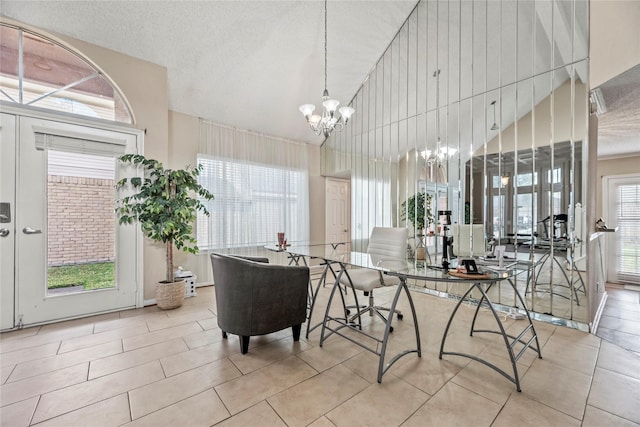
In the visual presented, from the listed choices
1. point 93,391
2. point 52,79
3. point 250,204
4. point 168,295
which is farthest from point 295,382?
point 52,79

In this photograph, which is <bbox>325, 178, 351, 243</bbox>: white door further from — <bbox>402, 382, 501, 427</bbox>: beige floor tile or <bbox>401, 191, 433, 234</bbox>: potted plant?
<bbox>402, 382, 501, 427</bbox>: beige floor tile

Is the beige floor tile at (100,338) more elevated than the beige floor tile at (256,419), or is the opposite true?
the beige floor tile at (256,419)

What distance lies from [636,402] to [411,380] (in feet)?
4.37

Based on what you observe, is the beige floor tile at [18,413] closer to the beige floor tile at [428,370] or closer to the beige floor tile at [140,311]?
the beige floor tile at [140,311]

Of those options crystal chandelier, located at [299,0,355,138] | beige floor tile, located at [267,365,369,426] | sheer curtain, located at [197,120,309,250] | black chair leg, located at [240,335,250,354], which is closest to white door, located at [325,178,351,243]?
sheer curtain, located at [197,120,309,250]

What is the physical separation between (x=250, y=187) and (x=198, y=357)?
10.4ft

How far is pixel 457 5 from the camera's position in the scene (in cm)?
367

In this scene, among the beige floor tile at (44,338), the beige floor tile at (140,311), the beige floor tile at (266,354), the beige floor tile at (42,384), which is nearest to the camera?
the beige floor tile at (42,384)

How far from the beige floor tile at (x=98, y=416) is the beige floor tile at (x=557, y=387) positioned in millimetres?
2481

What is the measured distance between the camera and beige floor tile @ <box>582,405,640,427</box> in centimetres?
147

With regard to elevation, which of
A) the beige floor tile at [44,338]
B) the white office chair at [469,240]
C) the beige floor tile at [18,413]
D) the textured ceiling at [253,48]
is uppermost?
the textured ceiling at [253,48]

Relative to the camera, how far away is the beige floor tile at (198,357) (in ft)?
6.61

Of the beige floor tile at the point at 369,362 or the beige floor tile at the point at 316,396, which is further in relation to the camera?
the beige floor tile at the point at 369,362

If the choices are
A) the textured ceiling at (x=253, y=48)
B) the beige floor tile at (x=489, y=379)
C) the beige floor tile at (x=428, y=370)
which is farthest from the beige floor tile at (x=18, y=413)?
the textured ceiling at (x=253, y=48)
